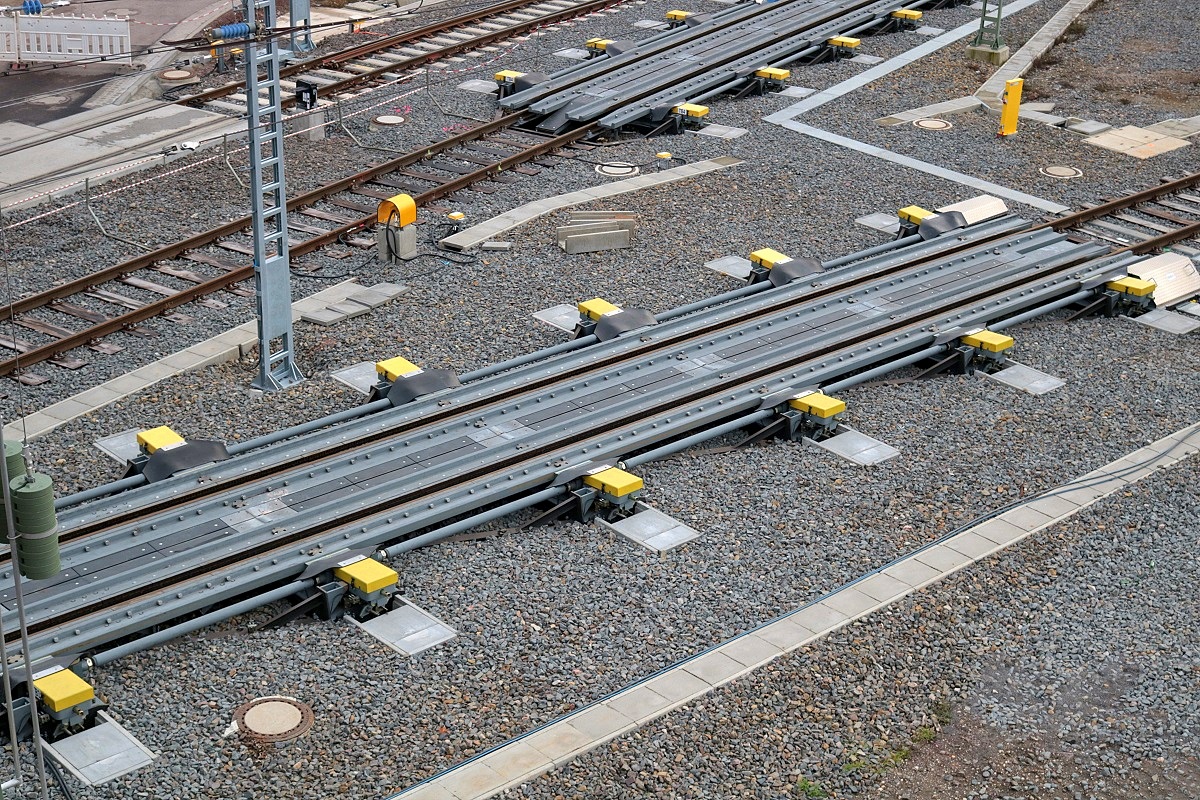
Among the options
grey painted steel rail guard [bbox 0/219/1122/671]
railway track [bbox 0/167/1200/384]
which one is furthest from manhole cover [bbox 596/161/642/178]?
grey painted steel rail guard [bbox 0/219/1122/671]

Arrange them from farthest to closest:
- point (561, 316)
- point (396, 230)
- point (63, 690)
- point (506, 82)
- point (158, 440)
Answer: point (506, 82), point (396, 230), point (561, 316), point (158, 440), point (63, 690)

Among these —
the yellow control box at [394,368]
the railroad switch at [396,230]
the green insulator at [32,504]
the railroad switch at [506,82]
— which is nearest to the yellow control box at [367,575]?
the yellow control box at [394,368]

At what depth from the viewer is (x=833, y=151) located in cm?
2472

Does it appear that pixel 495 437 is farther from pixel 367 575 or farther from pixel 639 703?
pixel 639 703

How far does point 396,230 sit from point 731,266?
176 inches

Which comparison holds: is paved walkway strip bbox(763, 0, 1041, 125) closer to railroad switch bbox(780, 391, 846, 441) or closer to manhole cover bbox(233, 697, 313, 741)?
railroad switch bbox(780, 391, 846, 441)

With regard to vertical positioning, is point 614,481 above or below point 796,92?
below

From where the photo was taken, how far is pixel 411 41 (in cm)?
2928

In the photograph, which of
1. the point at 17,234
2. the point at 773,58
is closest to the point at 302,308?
the point at 17,234

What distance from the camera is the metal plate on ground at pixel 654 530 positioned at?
46.8 feet

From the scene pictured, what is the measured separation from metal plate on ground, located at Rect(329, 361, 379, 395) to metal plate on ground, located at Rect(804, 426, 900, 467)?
489 centimetres

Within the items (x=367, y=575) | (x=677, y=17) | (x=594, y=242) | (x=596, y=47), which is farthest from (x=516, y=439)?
(x=677, y=17)

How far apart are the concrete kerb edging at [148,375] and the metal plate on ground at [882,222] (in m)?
7.90

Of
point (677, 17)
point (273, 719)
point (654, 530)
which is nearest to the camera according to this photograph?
point (273, 719)
